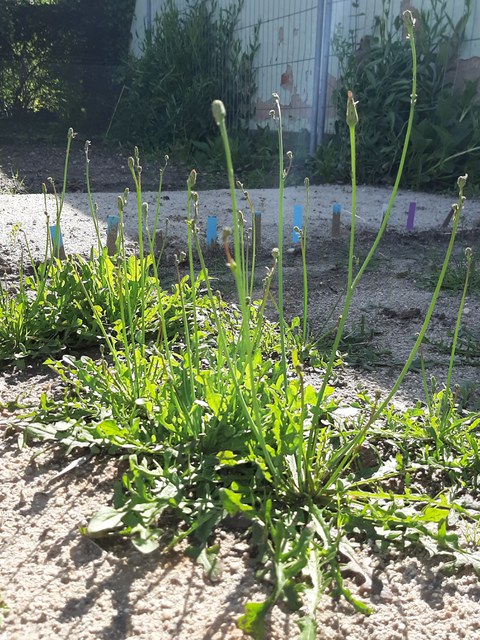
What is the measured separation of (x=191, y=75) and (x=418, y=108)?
183 inches

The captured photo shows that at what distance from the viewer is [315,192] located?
6.77 m

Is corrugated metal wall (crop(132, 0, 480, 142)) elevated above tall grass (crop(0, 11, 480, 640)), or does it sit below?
above

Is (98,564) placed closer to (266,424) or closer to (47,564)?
(47,564)

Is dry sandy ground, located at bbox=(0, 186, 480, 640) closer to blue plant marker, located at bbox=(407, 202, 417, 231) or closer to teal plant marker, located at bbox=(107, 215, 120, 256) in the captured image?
teal plant marker, located at bbox=(107, 215, 120, 256)

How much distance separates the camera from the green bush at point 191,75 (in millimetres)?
10391

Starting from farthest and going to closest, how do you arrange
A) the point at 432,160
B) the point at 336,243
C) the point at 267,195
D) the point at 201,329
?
the point at 432,160, the point at 267,195, the point at 336,243, the point at 201,329

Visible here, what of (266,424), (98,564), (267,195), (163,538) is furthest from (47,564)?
(267,195)

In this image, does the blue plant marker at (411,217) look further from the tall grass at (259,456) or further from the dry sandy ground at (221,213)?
the tall grass at (259,456)

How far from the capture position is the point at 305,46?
885 centimetres

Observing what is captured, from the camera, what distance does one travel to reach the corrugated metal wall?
7480 mm

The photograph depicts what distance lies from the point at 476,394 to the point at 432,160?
494 centimetres

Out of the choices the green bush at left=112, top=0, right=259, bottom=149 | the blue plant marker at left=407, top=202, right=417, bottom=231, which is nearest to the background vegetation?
the green bush at left=112, top=0, right=259, bottom=149

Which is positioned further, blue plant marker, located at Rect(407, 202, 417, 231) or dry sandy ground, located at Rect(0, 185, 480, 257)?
blue plant marker, located at Rect(407, 202, 417, 231)

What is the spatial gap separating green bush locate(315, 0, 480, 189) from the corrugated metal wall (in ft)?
0.51
